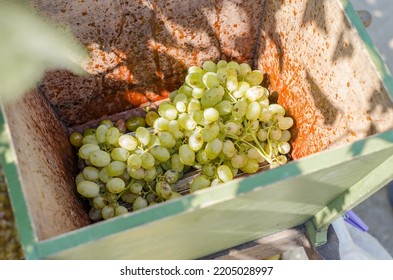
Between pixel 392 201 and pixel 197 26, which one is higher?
pixel 197 26

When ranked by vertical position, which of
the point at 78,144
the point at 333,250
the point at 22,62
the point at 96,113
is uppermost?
the point at 22,62

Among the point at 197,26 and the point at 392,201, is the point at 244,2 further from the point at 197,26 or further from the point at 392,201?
the point at 392,201

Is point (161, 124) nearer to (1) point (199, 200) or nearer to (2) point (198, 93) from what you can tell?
(2) point (198, 93)

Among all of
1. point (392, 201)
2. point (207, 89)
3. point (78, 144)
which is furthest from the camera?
point (392, 201)

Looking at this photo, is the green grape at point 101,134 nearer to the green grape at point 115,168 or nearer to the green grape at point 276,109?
the green grape at point 115,168

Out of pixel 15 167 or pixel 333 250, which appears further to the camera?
pixel 333 250

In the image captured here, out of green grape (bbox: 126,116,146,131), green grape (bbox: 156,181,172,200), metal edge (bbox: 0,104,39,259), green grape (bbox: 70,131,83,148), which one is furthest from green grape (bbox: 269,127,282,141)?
metal edge (bbox: 0,104,39,259)

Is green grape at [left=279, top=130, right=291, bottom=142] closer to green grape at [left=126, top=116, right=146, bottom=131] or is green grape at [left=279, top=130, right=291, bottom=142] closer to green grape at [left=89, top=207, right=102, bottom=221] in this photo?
green grape at [left=126, top=116, right=146, bottom=131]

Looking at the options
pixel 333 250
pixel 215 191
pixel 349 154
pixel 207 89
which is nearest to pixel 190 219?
pixel 215 191
